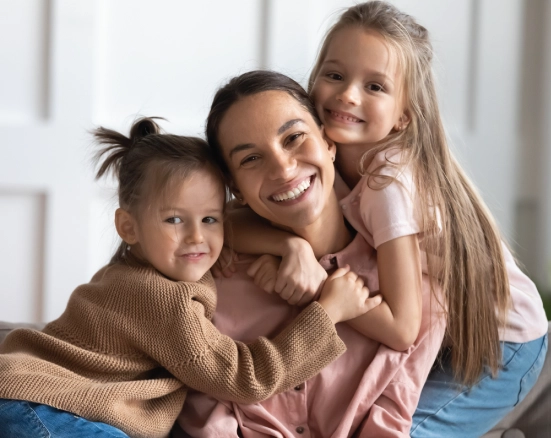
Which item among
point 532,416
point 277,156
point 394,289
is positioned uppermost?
point 277,156

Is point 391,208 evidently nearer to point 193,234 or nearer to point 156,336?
point 193,234

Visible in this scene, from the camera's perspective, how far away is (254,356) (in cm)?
126

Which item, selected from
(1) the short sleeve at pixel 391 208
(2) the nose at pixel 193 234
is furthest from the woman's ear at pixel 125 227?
(1) the short sleeve at pixel 391 208

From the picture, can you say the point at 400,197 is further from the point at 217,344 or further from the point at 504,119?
the point at 504,119

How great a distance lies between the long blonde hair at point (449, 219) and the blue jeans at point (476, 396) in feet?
0.09

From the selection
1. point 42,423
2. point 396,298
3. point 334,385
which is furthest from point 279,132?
point 42,423

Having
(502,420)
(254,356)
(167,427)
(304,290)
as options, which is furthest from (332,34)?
(502,420)

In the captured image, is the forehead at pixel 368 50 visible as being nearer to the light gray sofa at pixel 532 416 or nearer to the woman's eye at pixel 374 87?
the woman's eye at pixel 374 87

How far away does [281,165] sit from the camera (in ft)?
4.32

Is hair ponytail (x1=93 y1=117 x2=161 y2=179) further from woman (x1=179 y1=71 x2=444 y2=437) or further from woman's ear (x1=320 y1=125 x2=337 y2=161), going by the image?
woman's ear (x1=320 y1=125 x2=337 y2=161)

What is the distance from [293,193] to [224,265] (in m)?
0.21

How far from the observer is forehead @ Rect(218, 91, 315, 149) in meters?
1.32

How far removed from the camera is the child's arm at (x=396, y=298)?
4.33 feet

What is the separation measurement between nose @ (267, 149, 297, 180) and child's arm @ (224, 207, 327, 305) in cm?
14
